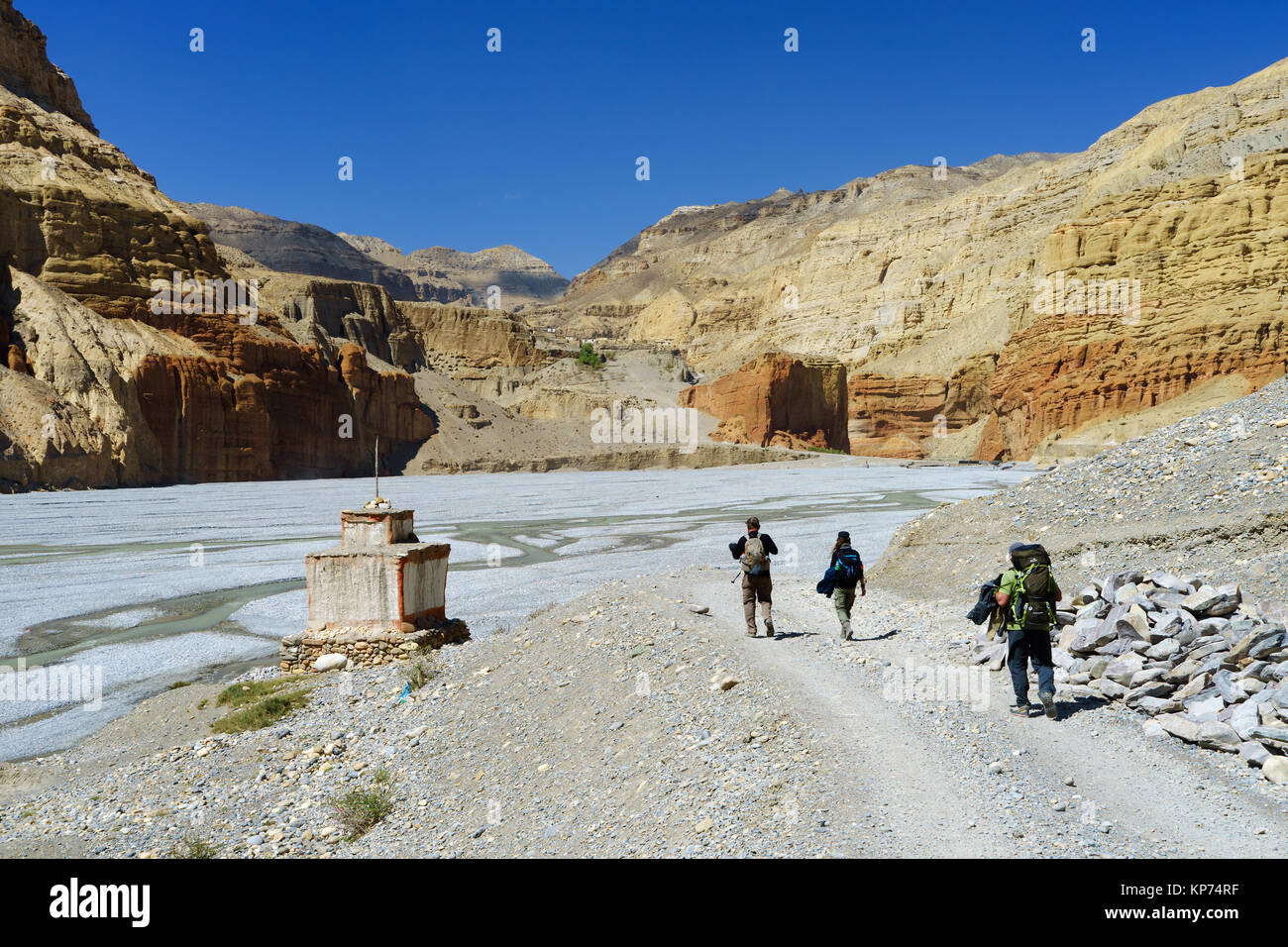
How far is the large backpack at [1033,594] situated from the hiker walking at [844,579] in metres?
3.43

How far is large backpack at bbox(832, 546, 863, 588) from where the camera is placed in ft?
38.7

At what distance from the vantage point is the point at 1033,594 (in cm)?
815

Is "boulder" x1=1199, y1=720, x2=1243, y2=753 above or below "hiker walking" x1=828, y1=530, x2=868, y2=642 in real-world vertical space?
below

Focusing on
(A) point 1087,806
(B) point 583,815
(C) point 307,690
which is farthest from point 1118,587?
(C) point 307,690

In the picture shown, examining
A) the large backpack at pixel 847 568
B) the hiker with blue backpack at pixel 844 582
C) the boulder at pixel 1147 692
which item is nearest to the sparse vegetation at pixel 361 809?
the hiker with blue backpack at pixel 844 582

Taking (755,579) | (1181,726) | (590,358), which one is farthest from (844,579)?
(590,358)

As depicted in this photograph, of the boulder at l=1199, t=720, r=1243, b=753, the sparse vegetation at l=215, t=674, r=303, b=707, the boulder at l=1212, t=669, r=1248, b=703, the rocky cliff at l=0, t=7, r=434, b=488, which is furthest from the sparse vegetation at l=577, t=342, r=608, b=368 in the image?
the boulder at l=1199, t=720, r=1243, b=753

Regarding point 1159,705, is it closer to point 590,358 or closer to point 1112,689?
point 1112,689

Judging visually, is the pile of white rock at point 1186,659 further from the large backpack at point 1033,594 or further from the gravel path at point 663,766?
the large backpack at point 1033,594

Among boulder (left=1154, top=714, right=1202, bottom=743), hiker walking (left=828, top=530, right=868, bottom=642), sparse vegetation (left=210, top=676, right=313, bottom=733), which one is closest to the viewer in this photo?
boulder (left=1154, top=714, right=1202, bottom=743)

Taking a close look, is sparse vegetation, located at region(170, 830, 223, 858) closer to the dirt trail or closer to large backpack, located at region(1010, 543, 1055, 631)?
the dirt trail

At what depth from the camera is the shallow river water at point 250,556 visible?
1484cm

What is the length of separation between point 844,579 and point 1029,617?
3.71 metres
